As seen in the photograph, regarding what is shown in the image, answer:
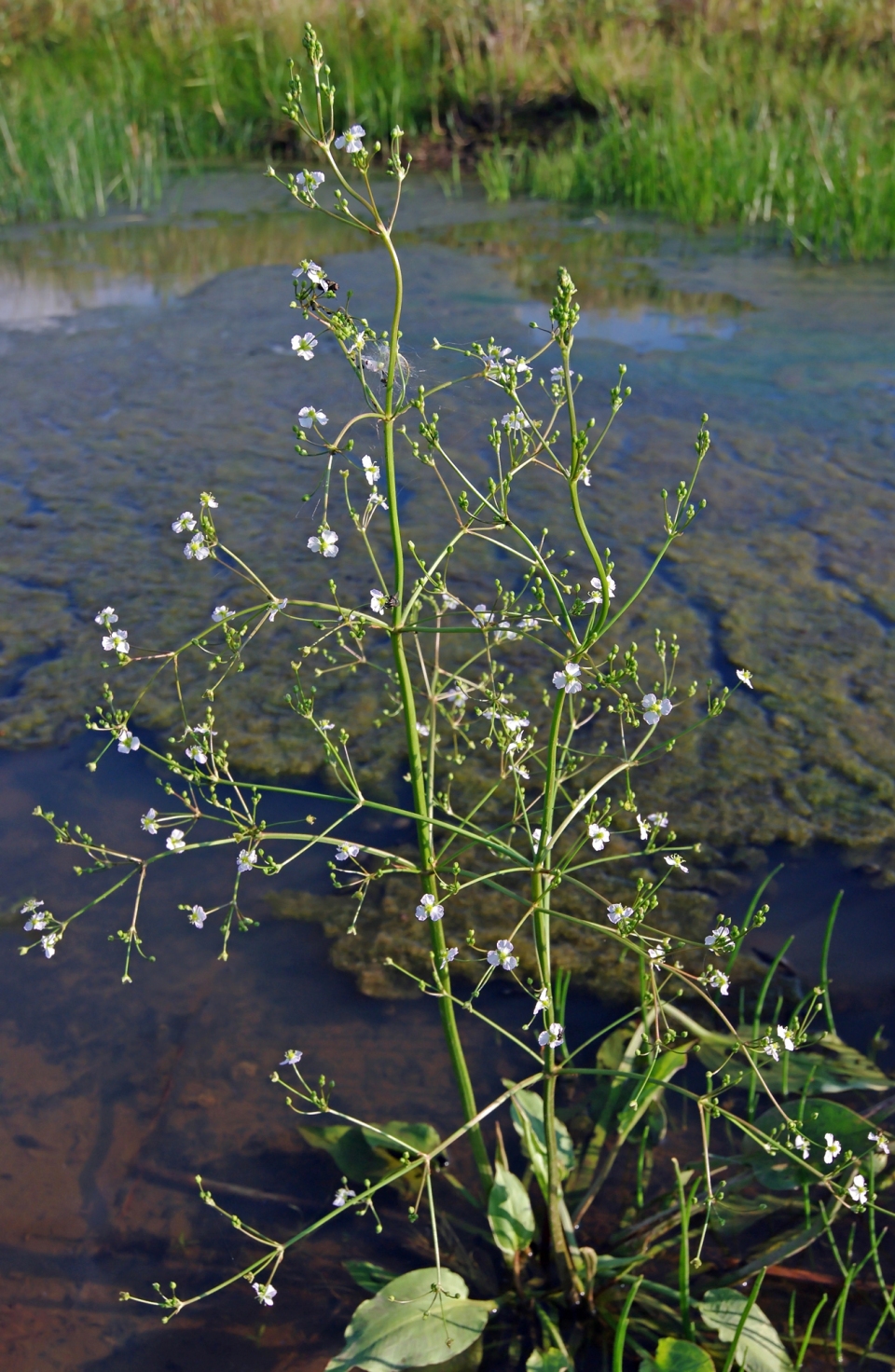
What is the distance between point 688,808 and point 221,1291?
1285mm

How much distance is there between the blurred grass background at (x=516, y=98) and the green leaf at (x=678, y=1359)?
524cm

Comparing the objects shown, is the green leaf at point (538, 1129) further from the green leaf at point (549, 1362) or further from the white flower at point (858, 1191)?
the white flower at point (858, 1191)

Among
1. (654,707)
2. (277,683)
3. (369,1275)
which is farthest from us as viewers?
(277,683)

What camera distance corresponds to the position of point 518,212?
22.4 feet

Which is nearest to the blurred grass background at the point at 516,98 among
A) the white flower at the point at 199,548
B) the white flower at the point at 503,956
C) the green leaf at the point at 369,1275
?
the white flower at the point at 199,548

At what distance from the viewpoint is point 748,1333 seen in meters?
1.54

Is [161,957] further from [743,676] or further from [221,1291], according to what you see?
[743,676]

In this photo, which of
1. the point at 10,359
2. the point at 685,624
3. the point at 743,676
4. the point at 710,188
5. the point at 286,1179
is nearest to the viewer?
the point at 743,676

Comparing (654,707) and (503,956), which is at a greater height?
(654,707)

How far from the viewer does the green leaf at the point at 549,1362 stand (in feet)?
5.03

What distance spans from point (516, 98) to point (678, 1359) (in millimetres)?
8236

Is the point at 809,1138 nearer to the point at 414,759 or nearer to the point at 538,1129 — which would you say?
the point at 538,1129

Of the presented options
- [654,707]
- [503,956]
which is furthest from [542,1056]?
[654,707]

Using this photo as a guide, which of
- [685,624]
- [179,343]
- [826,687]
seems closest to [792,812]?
[826,687]
